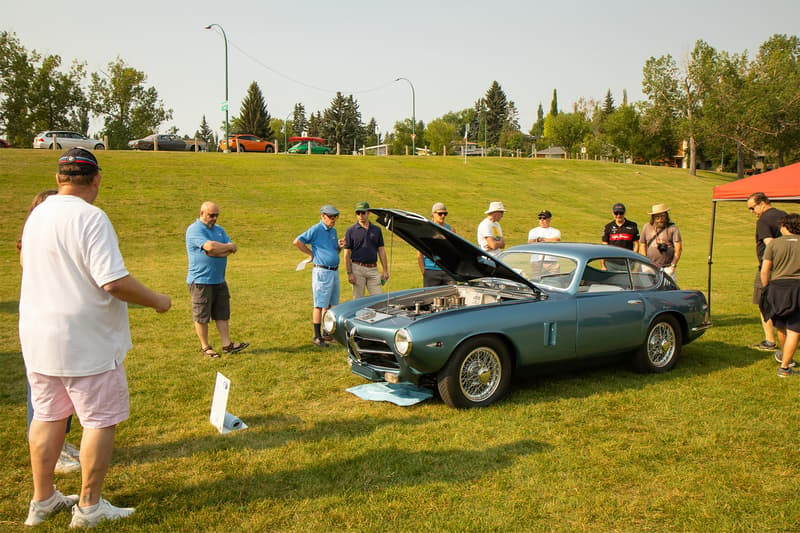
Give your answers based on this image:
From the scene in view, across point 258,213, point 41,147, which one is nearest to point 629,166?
point 258,213

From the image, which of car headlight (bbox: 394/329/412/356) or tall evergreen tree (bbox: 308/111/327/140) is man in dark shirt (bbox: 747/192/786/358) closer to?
car headlight (bbox: 394/329/412/356)

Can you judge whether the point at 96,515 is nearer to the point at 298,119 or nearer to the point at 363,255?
the point at 363,255

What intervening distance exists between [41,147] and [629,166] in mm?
51327

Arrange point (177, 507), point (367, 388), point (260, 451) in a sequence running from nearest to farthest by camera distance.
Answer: point (177, 507)
point (260, 451)
point (367, 388)

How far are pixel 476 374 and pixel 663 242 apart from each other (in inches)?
188

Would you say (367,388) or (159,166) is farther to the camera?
(159,166)

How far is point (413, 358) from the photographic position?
454 cm

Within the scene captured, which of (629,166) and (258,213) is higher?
(629,166)

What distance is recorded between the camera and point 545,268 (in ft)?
19.6

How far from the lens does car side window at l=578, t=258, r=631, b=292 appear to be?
5.82 m

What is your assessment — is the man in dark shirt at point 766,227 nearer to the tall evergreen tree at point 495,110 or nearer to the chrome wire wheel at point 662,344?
the chrome wire wheel at point 662,344

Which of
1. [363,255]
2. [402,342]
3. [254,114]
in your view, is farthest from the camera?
[254,114]

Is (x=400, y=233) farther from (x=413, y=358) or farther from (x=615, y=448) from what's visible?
(x=615, y=448)

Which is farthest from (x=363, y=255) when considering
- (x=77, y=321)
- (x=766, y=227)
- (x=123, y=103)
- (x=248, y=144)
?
(x=123, y=103)
